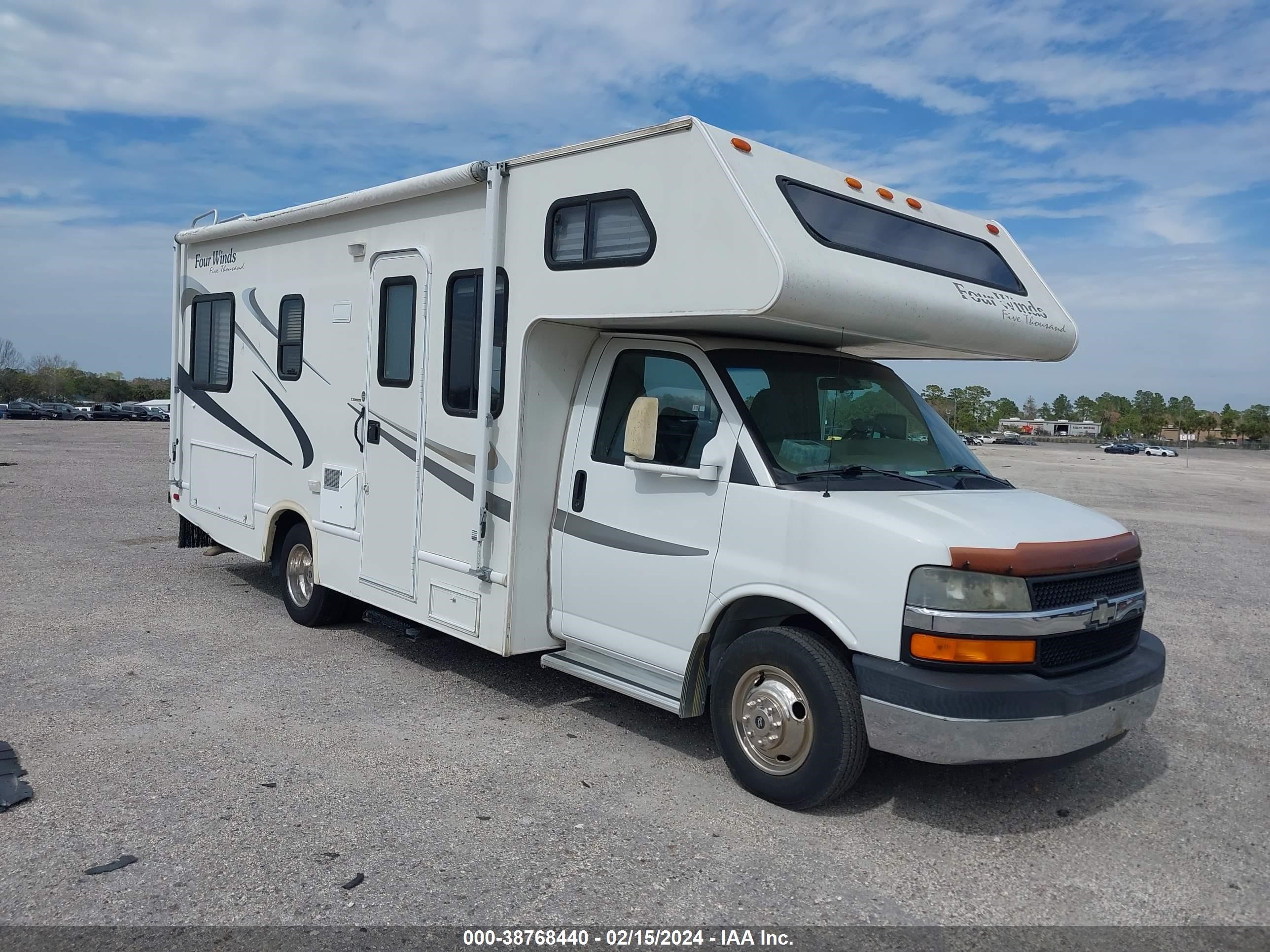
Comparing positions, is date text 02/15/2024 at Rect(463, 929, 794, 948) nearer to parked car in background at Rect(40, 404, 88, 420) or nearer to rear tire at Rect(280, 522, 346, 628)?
rear tire at Rect(280, 522, 346, 628)

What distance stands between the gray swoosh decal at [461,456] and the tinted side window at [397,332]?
0.52 meters

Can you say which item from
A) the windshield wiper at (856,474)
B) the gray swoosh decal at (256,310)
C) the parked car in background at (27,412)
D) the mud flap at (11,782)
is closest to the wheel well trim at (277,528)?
the gray swoosh decal at (256,310)

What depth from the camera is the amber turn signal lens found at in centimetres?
412

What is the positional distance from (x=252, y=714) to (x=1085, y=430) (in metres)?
161

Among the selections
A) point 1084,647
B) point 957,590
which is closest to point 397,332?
point 957,590

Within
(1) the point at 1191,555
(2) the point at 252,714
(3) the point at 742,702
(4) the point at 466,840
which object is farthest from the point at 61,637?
(1) the point at 1191,555

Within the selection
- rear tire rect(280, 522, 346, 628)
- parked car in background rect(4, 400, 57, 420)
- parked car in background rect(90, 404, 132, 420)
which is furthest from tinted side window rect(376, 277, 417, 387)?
parked car in background rect(90, 404, 132, 420)

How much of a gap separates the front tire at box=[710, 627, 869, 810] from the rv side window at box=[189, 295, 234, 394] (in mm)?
5608

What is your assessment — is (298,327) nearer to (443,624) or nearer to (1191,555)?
(443,624)

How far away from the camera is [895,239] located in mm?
5336

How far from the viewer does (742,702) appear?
188 inches

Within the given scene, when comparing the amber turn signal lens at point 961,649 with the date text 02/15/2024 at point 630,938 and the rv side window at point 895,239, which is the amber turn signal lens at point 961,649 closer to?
the date text 02/15/2024 at point 630,938

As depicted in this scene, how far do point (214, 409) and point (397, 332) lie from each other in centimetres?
303

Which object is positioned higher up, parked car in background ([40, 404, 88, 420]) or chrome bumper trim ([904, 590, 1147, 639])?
chrome bumper trim ([904, 590, 1147, 639])
